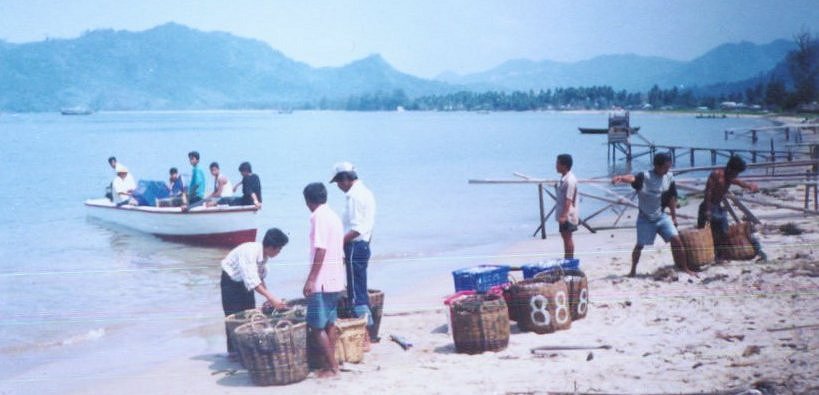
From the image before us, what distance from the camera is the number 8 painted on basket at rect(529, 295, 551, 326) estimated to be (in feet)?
25.6

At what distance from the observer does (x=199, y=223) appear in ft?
56.4

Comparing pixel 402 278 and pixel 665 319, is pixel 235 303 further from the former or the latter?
pixel 402 278

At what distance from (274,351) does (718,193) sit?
20.6 ft

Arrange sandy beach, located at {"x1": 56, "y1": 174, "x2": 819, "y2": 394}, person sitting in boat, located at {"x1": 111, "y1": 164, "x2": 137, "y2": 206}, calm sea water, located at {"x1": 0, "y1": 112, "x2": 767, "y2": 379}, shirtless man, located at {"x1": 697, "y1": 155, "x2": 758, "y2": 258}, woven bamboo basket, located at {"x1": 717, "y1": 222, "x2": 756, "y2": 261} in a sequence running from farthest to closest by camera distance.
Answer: person sitting in boat, located at {"x1": 111, "y1": 164, "x2": 137, "y2": 206}
calm sea water, located at {"x1": 0, "y1": 112, "x2": 767, "y2": 379}
woven bamboo basket, located at {"x1": 717, "y1": 222, "x2": 756, "y2": 261}
shirtless man, located at {"x1": 697, "y1": 155, "x2": 758, "y2": 258}
sandy beach, located at {"x1": 56, "y1": 174, "x2": 819, "y2": 394}

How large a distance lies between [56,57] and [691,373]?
285 feet

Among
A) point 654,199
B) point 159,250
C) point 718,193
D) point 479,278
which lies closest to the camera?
point 479,278

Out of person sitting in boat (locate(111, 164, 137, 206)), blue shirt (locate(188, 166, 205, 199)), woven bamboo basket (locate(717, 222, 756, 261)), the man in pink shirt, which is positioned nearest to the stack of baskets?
the man in pink shirt

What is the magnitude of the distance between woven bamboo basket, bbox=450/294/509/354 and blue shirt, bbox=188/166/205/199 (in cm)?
1068

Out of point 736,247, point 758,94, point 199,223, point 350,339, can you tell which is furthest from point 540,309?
point 758,94

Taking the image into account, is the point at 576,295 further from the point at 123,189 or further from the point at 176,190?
the point at 123,189

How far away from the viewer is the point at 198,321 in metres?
11.2

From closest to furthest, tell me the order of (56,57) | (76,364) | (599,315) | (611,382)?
(611,382) → (599,315) → (76,364) → (56,57)

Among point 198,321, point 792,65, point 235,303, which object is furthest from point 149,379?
point 792,65

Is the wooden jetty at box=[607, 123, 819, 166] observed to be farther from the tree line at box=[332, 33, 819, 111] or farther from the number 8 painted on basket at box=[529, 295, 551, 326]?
the number 8 painted on basket at box=[529, 295, 551, 326]
